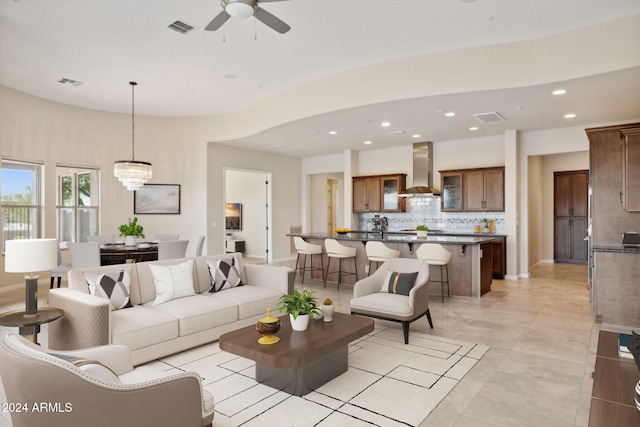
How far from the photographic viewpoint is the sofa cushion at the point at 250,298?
412 cm

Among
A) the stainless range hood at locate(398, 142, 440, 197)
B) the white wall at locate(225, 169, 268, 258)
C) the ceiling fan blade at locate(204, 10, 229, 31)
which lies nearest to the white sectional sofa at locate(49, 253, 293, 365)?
the ceiling fan blade at locate(204, 10, 229, 31)

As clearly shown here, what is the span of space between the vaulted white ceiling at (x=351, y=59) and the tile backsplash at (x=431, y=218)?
7.04 feet

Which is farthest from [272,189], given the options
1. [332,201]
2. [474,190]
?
[474,190]

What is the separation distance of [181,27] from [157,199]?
16.7 ft

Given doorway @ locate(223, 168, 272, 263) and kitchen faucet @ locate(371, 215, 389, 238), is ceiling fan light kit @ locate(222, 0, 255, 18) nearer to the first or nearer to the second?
kitchen faucet @ locate(371, 215, 389, 238)

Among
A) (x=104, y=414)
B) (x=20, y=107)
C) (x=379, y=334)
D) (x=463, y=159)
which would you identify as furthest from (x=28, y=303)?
(x=463, y=159)

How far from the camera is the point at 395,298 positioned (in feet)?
13.8

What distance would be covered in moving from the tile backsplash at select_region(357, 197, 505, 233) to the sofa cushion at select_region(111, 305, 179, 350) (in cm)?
712

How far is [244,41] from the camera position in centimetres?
500

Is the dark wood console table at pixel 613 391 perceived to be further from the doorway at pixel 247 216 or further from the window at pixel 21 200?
the doorway at pixel 247 216

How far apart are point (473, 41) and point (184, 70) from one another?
4.15 m

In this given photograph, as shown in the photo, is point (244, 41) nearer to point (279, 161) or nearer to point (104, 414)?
point (104, 414)

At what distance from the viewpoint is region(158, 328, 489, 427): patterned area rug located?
2570 millimetres

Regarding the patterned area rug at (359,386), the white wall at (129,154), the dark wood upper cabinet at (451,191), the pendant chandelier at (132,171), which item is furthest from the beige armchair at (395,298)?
the white wall at (129,154)
